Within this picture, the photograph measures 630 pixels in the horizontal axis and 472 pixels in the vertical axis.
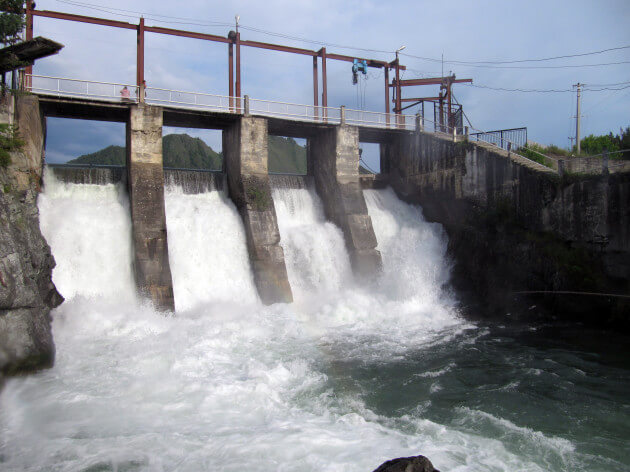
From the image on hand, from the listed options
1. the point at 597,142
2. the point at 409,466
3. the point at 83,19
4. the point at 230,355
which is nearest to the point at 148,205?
the point at 230,355

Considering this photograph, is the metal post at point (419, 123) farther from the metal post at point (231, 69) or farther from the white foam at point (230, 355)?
the metal post at point (231, 69)

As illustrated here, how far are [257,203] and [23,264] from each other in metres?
8.36

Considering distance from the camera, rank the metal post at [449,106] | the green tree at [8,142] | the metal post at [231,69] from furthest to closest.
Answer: the metal post at [449,106]
the metal post at [231,69]
the green tree at [8,142]

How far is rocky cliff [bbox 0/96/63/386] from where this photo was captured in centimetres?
909

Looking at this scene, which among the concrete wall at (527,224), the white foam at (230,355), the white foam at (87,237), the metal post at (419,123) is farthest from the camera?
the metal post at (419,123)

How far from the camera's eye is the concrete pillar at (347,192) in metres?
18.2

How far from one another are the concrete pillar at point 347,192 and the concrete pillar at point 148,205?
23.0 feet

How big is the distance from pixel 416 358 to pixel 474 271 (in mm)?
7368

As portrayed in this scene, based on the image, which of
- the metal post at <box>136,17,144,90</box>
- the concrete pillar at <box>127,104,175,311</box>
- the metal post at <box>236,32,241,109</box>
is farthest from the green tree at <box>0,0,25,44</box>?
the metal post at <box>236,32,241,109</box>

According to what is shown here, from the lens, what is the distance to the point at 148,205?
15367mm

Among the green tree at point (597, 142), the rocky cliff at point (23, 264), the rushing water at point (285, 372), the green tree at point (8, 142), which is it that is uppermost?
the green tree at point (597, 142)

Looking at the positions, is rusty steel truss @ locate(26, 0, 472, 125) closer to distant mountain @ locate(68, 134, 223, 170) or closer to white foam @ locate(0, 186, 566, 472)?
white foam @ locate(0, 186, 566, 472)

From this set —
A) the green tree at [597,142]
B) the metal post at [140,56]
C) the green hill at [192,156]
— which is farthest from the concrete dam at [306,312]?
the green hill at [192,156]

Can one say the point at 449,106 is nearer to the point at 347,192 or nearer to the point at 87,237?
the point at 347,192
